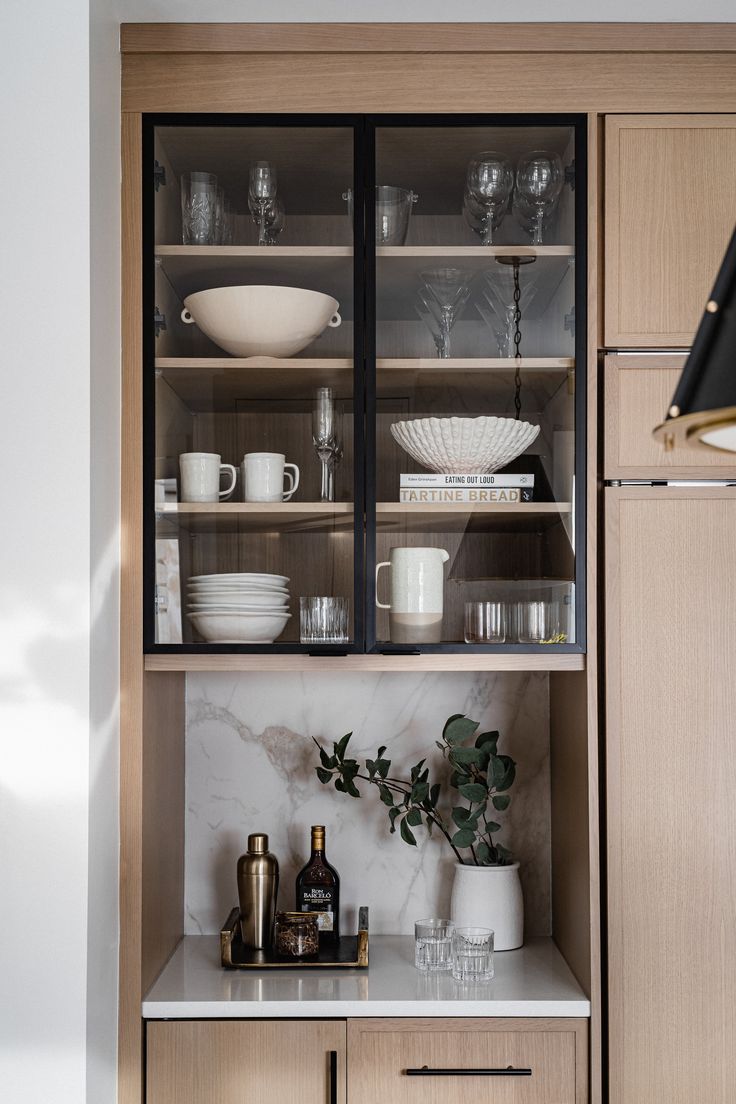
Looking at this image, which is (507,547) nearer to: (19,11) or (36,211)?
(36,211)

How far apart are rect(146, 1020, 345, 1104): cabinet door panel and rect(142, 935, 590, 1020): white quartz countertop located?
2 cm

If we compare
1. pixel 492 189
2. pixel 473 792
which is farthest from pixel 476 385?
pixel 473 792

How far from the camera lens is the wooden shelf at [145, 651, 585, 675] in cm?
194

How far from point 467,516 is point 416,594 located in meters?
0.17

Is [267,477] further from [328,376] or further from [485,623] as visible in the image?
[485,623]

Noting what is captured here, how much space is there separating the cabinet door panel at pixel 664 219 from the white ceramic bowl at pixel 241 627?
809mm

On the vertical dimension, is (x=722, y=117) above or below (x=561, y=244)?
above

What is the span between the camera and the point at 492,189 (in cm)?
197

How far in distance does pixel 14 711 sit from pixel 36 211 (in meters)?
0.82

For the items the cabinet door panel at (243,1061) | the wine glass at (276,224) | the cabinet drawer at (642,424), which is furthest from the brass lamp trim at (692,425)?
the cabinet door panel at (243,1061)

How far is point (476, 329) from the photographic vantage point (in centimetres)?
196

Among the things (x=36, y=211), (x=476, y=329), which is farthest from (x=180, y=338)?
(x=476, y=329)

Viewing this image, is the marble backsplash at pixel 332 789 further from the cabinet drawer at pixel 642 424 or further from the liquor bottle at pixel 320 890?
the cabinet drawer at pixel 642 424

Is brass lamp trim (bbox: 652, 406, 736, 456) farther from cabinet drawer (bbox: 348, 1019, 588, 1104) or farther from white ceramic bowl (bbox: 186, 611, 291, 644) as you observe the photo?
cabinet drawer (bbox: 348, 1019, 588, 1104)
